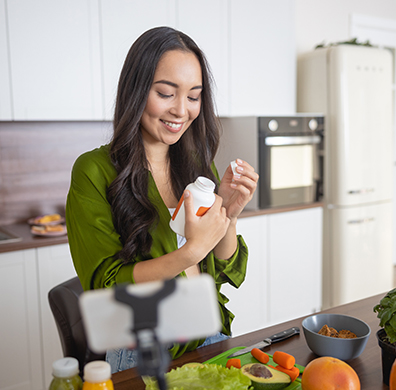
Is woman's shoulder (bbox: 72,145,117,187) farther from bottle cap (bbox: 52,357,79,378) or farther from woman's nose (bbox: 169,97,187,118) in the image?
bottle cap (bbox: 52,357,79,378)

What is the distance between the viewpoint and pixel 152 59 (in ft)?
3.88

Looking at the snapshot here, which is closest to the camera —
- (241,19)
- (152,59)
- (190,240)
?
(190,240)

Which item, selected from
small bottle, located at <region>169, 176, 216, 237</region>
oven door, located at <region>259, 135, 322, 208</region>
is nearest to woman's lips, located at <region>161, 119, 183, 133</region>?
small bottle, located at <region>169, 176, 216, 237</region>

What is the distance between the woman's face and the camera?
3.88 ft

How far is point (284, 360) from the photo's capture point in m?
0.95

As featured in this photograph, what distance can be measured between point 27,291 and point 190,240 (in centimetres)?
148

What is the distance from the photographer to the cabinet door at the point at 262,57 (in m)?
3.07

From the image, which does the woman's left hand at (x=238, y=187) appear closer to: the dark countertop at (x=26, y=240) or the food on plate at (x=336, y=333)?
the food on plate at (x=336, y=333)

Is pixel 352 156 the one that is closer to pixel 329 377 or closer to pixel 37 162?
pixel 37 162

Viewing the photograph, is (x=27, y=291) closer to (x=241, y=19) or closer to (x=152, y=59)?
(x=152, y=59)

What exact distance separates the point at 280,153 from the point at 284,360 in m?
2.21

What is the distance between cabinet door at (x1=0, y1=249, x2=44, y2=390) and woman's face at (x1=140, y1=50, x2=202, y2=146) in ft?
4.18

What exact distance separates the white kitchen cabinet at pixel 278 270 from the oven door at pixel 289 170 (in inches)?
4.3

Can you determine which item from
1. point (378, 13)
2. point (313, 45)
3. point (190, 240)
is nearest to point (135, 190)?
point (190, 240)
